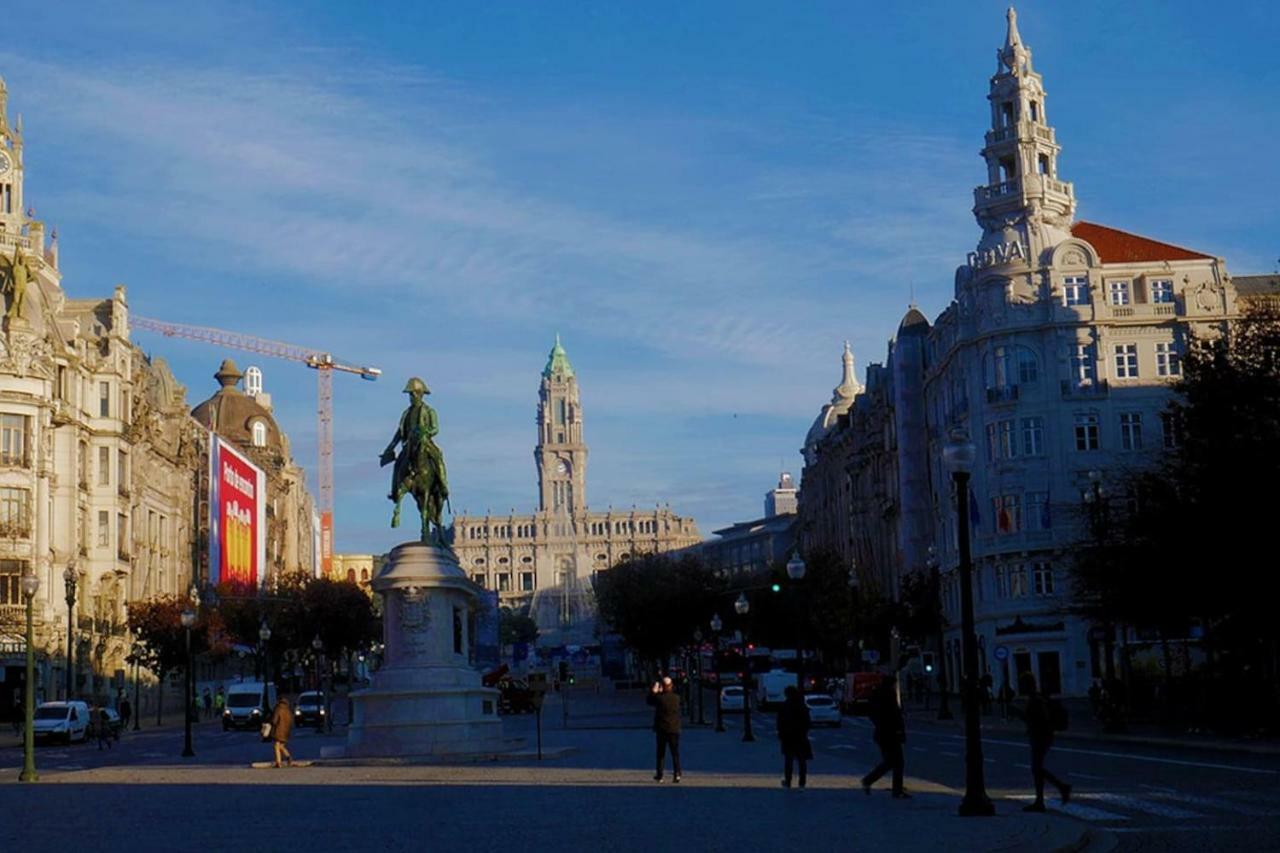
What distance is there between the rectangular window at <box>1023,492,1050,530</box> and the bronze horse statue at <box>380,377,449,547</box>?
43566 millimetres

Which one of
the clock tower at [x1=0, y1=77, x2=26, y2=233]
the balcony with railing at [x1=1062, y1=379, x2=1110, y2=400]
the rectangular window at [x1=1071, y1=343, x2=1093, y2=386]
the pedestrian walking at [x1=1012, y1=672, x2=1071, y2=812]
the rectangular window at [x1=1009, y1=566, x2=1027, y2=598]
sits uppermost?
the clock tower at [x1=0, y1=77, x2=26, y2=233]

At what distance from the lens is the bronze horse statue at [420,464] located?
139 feet

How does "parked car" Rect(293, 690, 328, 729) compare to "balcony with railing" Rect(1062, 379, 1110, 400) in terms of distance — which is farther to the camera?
"balcony with railing" Rect(1062, 379, 1110, 400)

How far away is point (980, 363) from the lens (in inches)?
3290

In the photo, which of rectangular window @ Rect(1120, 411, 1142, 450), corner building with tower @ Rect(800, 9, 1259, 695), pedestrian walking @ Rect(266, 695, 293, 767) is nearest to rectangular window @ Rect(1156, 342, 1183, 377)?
corner building with tower @ Rect(800, 9, 1259, 695)

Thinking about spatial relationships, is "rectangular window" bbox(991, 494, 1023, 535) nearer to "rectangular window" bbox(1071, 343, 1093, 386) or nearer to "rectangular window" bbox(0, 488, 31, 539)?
"rectangular window" bbox(1071, 343, 1093, 386)

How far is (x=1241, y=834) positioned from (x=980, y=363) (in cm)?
6625

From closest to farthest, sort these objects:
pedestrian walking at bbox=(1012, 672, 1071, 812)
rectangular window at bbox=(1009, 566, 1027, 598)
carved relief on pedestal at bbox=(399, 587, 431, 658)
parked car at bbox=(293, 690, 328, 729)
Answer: pedestrian walking at bbox=(1012, 672, 1071, 812), carved relief on pedestal at bbox=(399, 587, 431, 658), parked car at bbox=(293, 690, 328, 729), rectangular window at bbox=(1009, 566, 1027, 598)

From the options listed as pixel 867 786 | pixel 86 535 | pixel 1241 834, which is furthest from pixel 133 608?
pixel 1241 834

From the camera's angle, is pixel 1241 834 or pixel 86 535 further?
pixel 86 535

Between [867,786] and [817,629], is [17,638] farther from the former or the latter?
[867,786]

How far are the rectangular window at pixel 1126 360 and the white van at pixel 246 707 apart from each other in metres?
42.4

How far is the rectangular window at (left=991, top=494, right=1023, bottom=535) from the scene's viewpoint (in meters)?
80.4

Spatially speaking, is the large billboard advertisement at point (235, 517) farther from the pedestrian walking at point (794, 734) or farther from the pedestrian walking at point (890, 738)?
the pedestrian walking at point (890, 738)
